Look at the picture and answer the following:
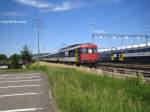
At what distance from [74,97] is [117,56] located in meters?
48.1

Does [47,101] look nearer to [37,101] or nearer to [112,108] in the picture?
[37,101]

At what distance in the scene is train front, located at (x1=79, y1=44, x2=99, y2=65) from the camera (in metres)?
38.8

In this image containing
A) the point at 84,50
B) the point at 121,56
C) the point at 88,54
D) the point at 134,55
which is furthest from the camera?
the point at 121,56

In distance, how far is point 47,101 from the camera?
42.0ft

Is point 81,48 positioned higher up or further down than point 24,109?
higher up

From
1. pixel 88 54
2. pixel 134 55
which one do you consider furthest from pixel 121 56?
pixel 88 54

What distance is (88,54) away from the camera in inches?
1548

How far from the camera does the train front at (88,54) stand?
38812 millimetres

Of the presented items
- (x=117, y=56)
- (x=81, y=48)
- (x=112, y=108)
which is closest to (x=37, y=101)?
(x=112, y=108)

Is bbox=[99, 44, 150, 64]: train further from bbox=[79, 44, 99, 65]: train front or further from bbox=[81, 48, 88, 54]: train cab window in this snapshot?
bbox=[81, 48, 88, 54]: train cab window

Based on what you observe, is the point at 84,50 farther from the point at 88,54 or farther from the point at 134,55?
the point at 134,55

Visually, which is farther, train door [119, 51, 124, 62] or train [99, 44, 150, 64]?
train door [119, 51, 124, 62]

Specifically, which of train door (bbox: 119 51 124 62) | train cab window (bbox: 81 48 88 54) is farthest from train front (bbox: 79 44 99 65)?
train door (bbox: 119 51 124 62)

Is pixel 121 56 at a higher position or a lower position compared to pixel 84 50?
lower
